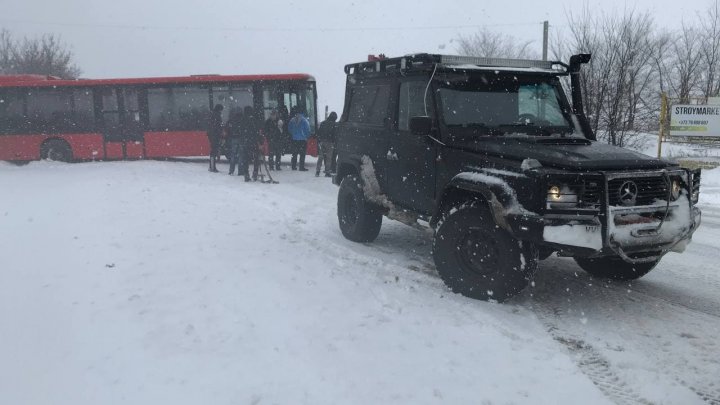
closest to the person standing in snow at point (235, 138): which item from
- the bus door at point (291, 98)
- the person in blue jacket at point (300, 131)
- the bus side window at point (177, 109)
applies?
the person in blue jacket at point (300, 131)

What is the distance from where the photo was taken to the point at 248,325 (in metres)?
4.08

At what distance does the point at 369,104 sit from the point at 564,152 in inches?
115

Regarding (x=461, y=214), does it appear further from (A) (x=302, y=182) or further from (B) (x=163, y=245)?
(A) (x=302, y=182)

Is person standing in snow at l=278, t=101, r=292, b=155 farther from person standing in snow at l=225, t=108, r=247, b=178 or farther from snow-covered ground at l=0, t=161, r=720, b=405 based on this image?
snow-covered ground at l=0, t=161, r=720, b=405

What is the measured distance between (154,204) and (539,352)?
7477 millimetres

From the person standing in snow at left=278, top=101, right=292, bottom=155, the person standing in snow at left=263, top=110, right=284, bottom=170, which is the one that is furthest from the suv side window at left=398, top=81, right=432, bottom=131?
the person standing in snow at left=278, top=101, right=292, bottom=155

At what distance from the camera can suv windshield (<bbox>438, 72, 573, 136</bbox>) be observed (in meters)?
5.16

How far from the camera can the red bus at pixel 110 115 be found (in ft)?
59.9

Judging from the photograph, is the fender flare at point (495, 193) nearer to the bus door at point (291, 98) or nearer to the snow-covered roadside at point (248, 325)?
the snow-covered roadside at point (248, 325)

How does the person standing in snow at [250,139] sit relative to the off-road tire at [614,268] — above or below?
above

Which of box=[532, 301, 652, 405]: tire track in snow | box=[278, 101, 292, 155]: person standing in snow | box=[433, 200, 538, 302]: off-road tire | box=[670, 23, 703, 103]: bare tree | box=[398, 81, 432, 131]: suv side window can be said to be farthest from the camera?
box=[670, 23, 703, 103]: bare tree

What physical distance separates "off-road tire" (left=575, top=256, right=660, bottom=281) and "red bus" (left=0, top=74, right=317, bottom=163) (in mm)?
13661

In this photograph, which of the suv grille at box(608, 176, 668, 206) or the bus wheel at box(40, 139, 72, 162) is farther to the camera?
the bus wheel at box(40, 139, 72, 162)

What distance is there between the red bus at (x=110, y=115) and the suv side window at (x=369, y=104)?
36.8ft
